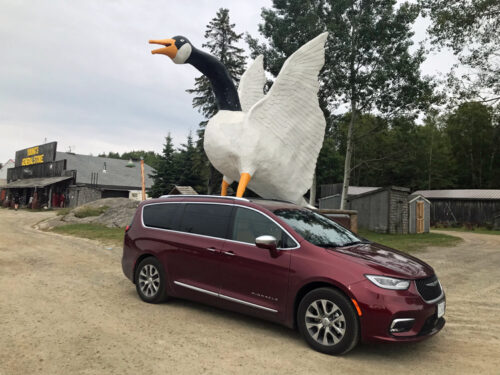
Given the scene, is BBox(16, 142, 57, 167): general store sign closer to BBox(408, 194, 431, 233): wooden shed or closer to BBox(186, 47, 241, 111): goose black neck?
BBox(408, 194, 431, 233): wooden shed

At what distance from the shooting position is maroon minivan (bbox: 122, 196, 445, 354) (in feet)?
11.6

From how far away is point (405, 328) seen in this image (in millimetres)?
3496

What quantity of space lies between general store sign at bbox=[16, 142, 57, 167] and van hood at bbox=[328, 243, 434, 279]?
38.0 m

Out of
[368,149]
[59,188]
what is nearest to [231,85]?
[59,188]

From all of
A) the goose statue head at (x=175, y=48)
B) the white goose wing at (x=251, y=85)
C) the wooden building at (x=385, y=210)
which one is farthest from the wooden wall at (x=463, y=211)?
the goose statue head at (x=175, y=48)

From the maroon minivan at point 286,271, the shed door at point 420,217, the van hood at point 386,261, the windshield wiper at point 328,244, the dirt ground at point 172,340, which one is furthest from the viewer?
the shed door at point 420,217

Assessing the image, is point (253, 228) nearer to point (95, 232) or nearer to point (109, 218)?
point (95, 232)

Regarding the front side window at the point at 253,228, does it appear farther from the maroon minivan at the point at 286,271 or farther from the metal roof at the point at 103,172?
the metal roof at the point at 103,172

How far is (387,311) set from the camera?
343 cm

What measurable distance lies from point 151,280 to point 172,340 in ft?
4.96

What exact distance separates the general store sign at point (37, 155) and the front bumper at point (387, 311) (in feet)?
126

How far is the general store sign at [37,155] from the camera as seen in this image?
3642 centimetres

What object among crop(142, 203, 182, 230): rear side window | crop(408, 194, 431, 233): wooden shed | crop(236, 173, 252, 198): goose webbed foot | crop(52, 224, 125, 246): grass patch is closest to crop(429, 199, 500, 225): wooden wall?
crop(408, 194, 431, 233): wooden shed

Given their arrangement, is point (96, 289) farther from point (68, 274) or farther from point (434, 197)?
point (434, 197)
